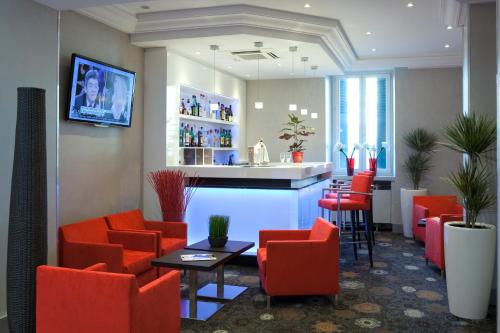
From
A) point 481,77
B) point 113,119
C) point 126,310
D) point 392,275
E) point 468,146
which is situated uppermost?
point 481,77

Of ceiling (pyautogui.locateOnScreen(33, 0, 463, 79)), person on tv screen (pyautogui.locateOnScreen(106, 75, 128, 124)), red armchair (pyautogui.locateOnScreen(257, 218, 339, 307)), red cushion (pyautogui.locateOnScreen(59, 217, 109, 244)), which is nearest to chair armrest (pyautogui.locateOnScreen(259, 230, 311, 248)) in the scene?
red armchair (pyautogui.locateOnScreen(257, 218, 339, 307))

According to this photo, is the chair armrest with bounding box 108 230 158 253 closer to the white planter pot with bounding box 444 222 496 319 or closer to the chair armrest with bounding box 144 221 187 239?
the chair armrest with bounding box 144 221 187 239

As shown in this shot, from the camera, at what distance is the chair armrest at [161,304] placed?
2850 mm

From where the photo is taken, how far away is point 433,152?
8734mm

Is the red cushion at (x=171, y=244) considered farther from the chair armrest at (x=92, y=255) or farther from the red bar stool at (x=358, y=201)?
the red bar stool at (x=358, y=201)

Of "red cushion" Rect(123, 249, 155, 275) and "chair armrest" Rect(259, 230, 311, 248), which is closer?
"red cushion" Rect(123, 249, 155, 275)

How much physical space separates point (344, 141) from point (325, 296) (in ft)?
17.6

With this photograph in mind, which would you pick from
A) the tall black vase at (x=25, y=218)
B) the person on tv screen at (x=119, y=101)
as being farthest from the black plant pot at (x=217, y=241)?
the person on tv screen at (x=119, y=101)

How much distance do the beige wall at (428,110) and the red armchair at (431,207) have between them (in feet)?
3.76

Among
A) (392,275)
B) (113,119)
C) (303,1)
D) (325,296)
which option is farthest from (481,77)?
(113,119)

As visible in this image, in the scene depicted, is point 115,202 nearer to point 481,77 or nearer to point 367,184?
point 367,184

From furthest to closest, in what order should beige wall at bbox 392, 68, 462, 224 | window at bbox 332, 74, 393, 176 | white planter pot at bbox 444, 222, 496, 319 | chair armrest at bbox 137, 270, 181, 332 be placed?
1. window at bbox 332, 74, 393, 176
2. beige wall at bbox 392, 68, 462, 224
3. white planter pot at bbox 444, 222, 496, 319
4. chair armrest at bbox 137, 270, 181, 332

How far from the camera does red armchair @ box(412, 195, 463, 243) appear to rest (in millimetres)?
7441

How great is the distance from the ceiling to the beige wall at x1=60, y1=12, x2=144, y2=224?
0.24 metres
